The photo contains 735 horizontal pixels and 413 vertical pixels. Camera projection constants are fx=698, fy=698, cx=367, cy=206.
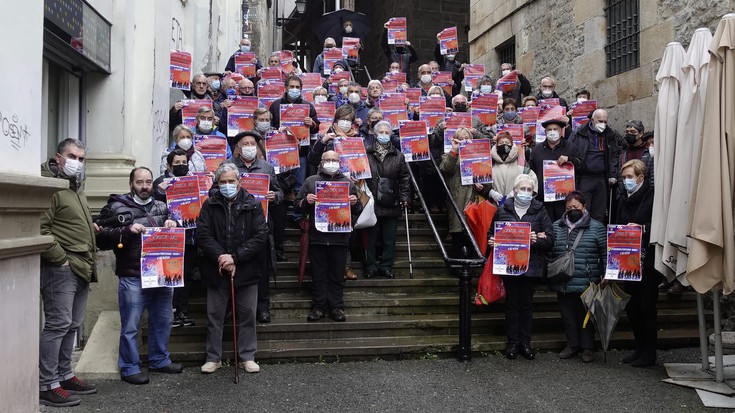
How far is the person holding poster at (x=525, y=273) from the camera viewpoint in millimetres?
7016

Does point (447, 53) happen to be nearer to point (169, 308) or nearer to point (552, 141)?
point (552, 141)

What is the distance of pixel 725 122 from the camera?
5359 mm

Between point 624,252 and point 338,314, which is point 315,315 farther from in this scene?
point 624,252

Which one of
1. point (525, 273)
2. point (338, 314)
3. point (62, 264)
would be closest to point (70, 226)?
point (62, 264)

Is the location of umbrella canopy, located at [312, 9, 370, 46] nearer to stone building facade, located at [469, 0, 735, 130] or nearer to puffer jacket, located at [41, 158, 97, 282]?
stone building facade, located at [469, 0, 735, 130]

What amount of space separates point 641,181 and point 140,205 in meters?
4.89

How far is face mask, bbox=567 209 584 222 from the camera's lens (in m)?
7.11

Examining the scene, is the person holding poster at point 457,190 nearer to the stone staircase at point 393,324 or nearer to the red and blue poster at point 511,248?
the stone staircase at point 393,324

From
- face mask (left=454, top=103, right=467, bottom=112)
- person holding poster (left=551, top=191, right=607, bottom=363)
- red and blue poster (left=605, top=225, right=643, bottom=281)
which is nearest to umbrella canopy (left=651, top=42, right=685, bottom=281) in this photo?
red and blue poster (left=605, top=225, right=643, bottom=281)

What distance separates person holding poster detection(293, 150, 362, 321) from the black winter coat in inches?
33.7

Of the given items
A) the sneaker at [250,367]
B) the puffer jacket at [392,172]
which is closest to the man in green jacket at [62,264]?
the sneaker at [250,367]

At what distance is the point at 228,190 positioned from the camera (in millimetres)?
6484

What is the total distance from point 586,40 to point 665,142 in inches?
265

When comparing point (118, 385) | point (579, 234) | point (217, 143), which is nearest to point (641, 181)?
point (579, 234)
